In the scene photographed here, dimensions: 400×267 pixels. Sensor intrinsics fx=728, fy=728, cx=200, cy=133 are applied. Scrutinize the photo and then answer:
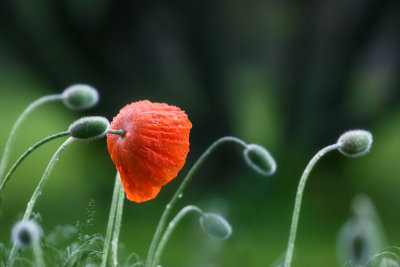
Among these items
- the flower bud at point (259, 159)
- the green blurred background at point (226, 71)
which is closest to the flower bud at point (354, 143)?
the flower bud at point (259, 159)

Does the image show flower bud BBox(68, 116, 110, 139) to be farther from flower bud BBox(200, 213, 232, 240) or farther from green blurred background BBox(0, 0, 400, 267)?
green blurred background BBox(0, 0, 400, 267)

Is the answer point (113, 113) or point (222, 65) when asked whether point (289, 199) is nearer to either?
point (222, 65)

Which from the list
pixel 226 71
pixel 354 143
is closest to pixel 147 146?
pixel 354 143

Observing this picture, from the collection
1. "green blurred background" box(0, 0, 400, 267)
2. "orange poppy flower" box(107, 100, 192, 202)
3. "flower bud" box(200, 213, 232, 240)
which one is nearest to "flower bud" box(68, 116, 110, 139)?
"orange poppy flower" box(107, 100, 192, 202)

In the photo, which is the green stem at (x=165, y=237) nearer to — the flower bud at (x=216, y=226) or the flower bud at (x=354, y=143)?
the flower bud at (x=216, y=226)

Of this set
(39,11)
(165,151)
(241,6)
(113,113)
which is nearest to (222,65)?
(241,6)
